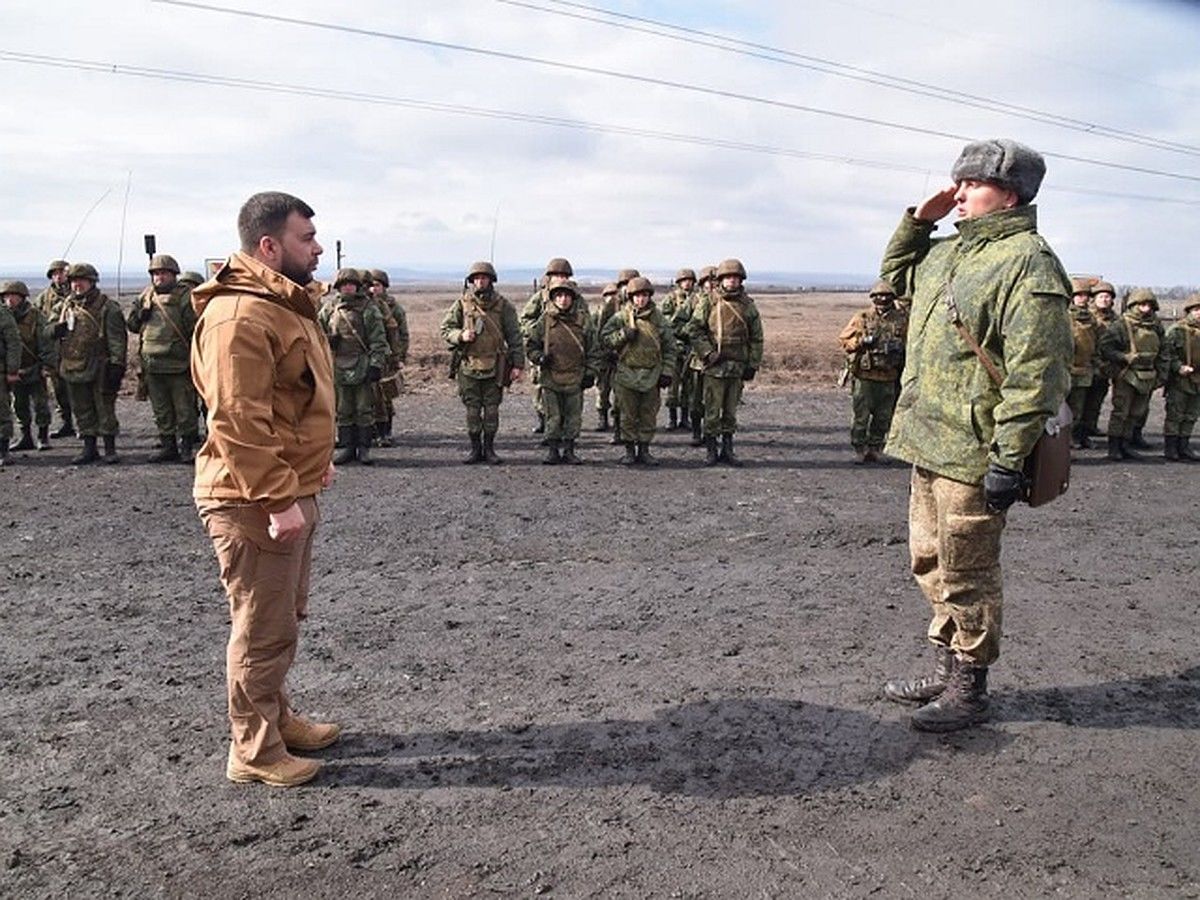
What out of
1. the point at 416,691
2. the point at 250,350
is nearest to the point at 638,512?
the point at 416,691

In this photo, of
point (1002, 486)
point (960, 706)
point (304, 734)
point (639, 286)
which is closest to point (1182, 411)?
point (639, 286)

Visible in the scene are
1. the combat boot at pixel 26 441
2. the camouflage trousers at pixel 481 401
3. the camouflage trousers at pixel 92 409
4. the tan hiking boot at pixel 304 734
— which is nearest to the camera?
the tan hiking boot at pixel 304 734

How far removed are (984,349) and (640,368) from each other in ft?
22.7

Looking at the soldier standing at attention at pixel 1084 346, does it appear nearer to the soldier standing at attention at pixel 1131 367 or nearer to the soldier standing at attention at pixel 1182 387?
the soldier standing at attention at pixel 1131 367

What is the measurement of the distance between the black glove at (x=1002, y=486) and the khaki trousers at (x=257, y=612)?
260 centimetres

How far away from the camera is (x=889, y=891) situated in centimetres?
300

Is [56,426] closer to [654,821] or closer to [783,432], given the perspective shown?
[783,432]

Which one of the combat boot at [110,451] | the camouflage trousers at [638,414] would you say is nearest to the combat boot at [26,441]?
the combat boot at [110,451]

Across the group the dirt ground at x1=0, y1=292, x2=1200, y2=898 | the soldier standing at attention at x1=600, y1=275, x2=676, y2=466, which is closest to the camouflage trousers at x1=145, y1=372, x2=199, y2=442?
the dirt ground at x1=0, y1=292, x2=1200, y2=898

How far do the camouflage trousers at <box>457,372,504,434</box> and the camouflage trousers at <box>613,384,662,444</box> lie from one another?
1.39m

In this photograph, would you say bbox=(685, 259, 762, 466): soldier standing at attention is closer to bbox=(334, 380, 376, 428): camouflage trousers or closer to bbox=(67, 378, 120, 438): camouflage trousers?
bbox=(334, 380, 376, 428): camouflage trousers

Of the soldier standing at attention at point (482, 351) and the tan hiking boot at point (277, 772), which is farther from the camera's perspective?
the soldier standing at attention at point (482, 351)

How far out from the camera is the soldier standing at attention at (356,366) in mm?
10406

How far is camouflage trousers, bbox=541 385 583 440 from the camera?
1053 cm
